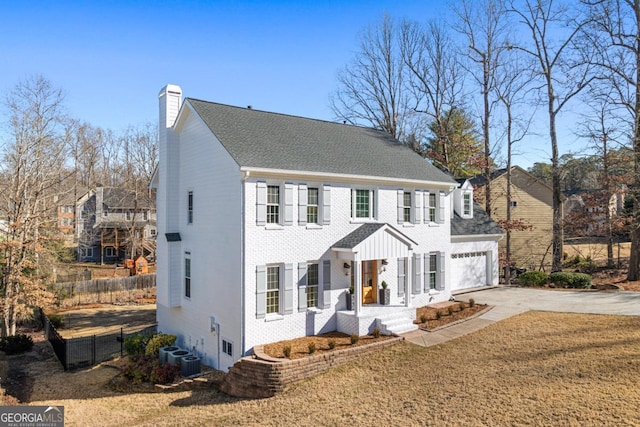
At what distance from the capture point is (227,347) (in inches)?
586

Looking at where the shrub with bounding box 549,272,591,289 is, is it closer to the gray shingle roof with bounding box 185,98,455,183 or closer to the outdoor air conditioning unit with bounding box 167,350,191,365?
the gray shingle roof with bounding box 185,98,455,183

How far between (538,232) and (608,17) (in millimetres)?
15500

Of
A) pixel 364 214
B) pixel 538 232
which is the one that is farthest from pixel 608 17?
pixel 364 214

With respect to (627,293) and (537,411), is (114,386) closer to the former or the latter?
(537,411)

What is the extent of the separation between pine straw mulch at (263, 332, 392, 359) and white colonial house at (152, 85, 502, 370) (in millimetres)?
357

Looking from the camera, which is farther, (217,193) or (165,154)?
(165,154)

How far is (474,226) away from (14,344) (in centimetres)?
2398

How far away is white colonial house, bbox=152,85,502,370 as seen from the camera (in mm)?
14633

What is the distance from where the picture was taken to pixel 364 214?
694 inches

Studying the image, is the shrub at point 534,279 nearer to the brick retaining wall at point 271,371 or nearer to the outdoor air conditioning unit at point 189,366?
the brick retaining wall at point 271,371

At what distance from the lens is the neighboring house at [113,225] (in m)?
46.4

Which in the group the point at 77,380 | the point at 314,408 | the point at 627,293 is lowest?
the point at 77,380

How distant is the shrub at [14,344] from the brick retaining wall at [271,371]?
42.9 feet

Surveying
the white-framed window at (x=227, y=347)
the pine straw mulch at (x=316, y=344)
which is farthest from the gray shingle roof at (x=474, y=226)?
the white-framed window at (x=227, y=347)
